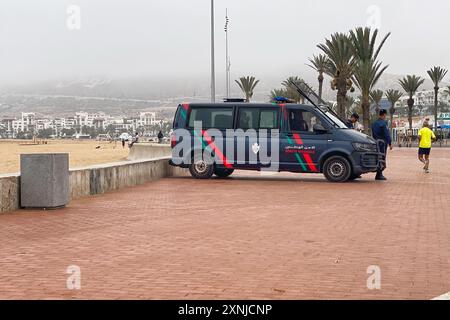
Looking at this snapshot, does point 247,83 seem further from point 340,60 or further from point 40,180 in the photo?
point 40,180

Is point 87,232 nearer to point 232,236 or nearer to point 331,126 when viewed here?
point 232,236

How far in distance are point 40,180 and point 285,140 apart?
7371mm

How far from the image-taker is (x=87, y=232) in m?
8.66

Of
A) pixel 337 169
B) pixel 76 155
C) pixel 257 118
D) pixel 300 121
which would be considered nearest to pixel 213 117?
pixel 257 118

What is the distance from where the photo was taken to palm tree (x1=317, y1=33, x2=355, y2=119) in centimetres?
4325

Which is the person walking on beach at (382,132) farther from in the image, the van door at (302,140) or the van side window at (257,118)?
the van side window at (257,118)

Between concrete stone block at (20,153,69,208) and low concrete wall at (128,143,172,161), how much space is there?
57.1 ft

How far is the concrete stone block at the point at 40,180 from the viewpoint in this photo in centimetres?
1077

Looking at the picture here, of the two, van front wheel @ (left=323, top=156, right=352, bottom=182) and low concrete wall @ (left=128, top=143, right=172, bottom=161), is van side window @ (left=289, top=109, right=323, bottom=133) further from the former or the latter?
low concrete wall @ (left=128, top=143, right=172, bottom=161)

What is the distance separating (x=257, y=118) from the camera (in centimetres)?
1695
